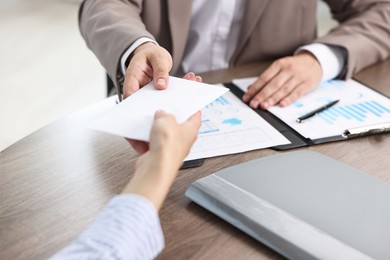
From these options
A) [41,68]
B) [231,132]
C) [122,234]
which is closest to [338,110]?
[231,132]

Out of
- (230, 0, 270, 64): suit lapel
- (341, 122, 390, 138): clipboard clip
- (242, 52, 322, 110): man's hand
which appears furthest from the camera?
(230, 0, 270, 64): suit lapel

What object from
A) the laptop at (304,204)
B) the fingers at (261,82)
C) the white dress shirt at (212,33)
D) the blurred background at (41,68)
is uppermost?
the laptop at (304,204)

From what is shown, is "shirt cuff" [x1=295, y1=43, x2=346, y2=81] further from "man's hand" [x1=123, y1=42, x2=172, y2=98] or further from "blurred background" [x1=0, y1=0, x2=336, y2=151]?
"blurred background" [x1=0, y1=0, x2=336, y2=151]

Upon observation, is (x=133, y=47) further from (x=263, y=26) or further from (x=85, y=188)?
(x=263, y=26)

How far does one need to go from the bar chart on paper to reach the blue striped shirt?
42cm

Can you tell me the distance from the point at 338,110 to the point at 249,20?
393 mm

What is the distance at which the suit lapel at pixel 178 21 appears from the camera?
1218mm

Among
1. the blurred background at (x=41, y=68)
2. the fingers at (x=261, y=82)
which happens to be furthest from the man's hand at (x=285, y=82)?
the blurred background at (x=41, y=68)

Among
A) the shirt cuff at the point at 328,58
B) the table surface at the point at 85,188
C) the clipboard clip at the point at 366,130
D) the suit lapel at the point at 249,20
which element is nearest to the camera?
the table surface at the point at 85,188

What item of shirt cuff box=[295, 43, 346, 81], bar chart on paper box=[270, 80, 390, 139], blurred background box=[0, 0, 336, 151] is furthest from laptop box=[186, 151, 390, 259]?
blurred background box=[0, 0, 336, 151]

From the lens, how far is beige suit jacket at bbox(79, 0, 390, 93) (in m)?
1.14

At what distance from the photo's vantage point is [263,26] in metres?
1.31

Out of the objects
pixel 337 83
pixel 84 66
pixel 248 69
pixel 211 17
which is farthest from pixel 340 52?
pixel 84 66

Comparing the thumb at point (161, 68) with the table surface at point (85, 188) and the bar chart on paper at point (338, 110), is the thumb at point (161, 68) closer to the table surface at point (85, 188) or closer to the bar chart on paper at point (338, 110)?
the table surface at point (85, 188)
